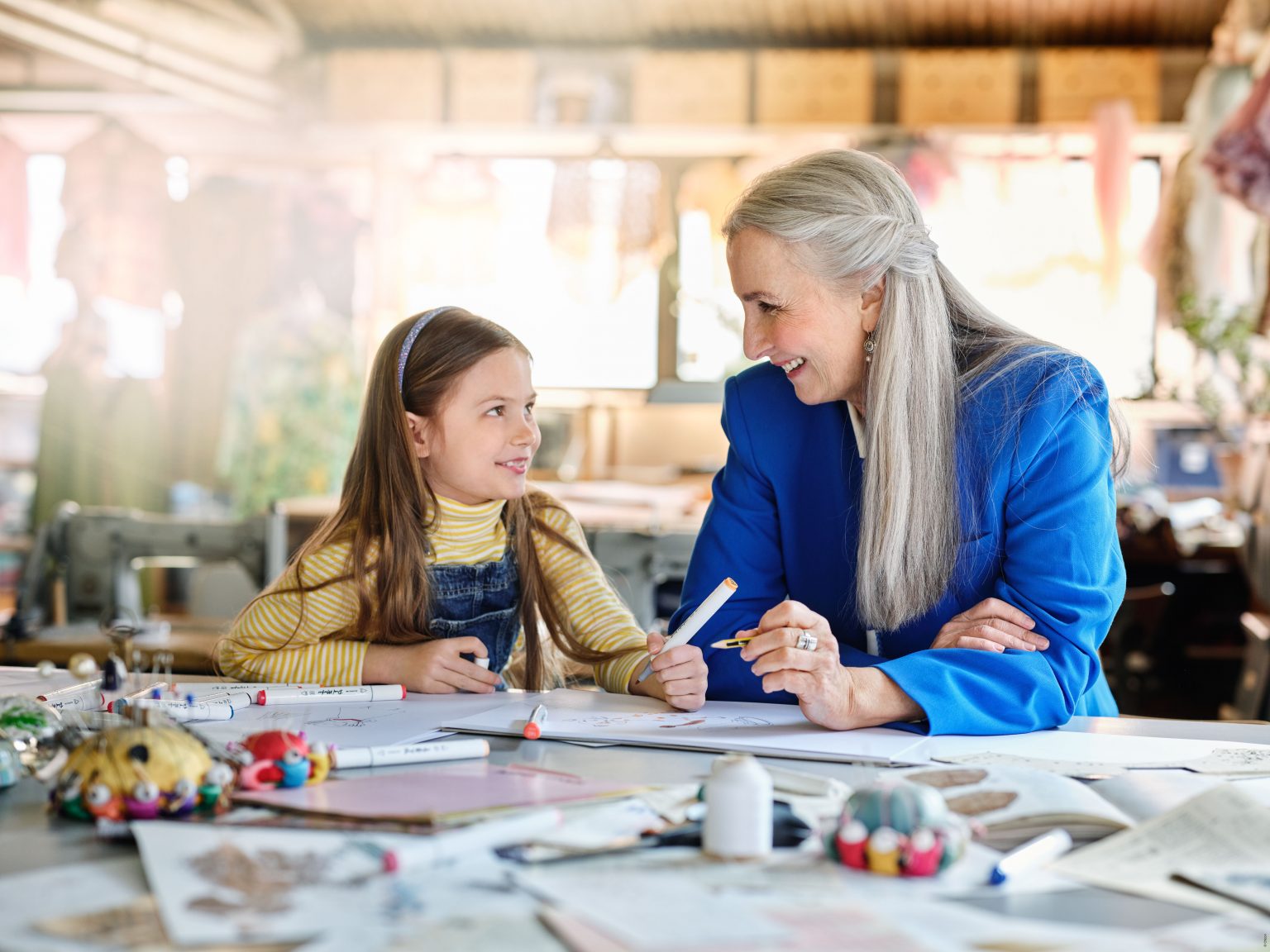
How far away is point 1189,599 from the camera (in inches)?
154

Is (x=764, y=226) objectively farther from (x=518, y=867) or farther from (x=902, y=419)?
(x=518, y=867)

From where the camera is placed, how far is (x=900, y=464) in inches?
58.4

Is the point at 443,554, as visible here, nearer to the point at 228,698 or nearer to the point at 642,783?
the point at 228,698

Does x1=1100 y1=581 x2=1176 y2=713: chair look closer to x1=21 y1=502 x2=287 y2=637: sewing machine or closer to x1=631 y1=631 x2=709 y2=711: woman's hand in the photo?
x1=21 y1=502 x2=287 y2=637: sewing machine

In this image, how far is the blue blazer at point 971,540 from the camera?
1.28 m

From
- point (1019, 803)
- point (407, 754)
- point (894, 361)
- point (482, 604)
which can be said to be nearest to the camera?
point (1019, 803)

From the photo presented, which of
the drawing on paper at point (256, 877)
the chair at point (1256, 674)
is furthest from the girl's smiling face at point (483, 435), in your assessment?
the chair at point (1256, 674)

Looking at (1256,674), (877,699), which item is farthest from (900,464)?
(1256,674)

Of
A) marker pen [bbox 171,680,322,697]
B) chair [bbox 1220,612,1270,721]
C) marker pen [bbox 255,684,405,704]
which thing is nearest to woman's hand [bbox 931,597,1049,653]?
marker pen [bbox 255,684,405,704]

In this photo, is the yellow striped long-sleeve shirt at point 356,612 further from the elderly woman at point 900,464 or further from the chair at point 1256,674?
the chair at point 1256,674

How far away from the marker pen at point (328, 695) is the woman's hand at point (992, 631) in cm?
59

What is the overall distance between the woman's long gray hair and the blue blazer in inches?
1.0

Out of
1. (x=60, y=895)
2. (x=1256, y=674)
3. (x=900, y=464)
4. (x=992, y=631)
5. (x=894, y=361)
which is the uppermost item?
(x=894, y=361)

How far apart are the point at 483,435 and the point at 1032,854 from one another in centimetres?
108
